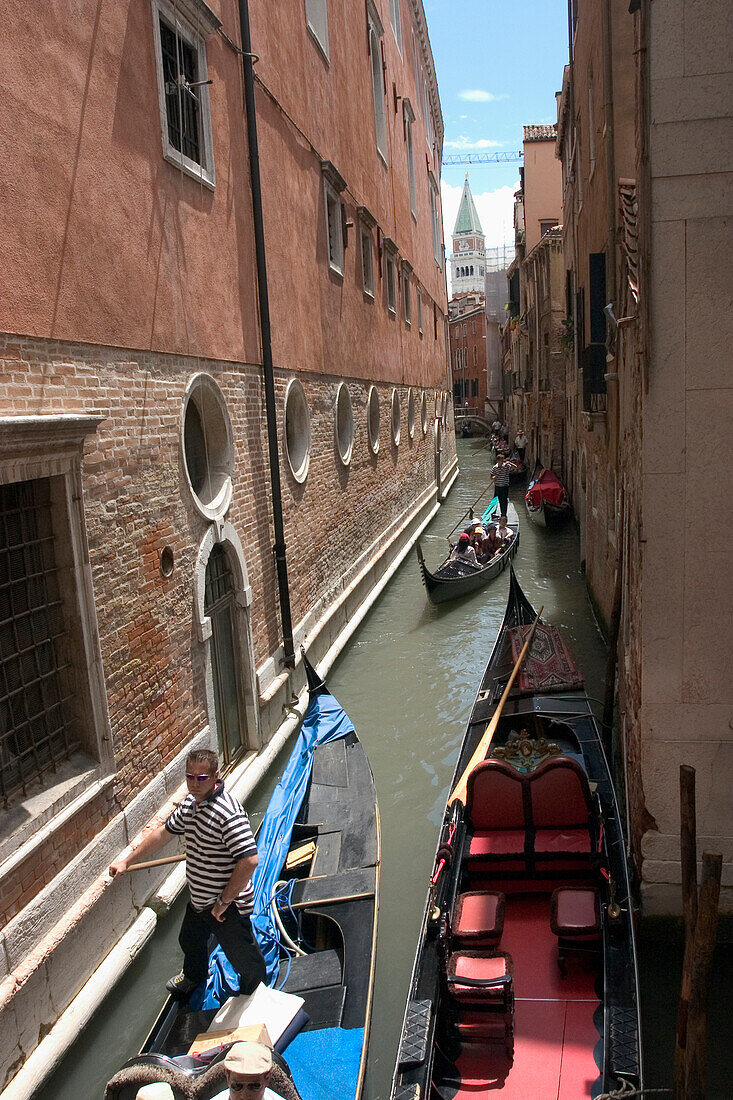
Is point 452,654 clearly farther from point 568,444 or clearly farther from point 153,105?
point 568,444

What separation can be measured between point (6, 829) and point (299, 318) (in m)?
5.80

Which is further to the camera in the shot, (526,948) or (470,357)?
(470,357)

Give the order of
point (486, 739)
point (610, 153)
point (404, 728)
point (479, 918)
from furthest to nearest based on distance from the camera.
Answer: point (404, 728)
point (610, 153)
point (486, 739)
point (479, 918)

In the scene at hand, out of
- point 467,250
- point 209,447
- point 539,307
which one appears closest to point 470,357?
point 539,307

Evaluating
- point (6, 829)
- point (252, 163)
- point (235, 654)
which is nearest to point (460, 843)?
point (6, 829)

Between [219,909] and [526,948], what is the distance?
1.45 metres

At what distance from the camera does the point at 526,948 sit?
391cm

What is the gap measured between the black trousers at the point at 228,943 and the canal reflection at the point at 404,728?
0.67 m

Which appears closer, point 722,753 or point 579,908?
point 579,908

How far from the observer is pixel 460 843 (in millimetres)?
4414

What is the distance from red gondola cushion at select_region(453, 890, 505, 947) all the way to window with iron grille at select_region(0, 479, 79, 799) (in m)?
2.01

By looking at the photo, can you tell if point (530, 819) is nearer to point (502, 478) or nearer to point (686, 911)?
point (686, 911)

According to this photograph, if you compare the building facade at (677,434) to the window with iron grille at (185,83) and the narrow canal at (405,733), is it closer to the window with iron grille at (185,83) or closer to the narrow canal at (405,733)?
the narrow canal at (405,733)

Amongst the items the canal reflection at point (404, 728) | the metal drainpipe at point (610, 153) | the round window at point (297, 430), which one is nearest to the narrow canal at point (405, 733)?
the canal reflection at point (404, 728)
